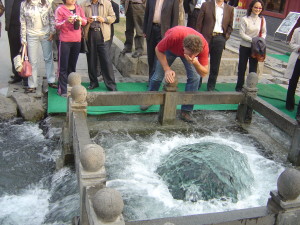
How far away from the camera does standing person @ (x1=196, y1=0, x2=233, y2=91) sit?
6.00 meters

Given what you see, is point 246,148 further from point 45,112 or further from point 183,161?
point 45,112

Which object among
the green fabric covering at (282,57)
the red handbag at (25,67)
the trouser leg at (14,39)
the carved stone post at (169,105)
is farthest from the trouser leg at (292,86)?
the green fabric covering at (282,57)

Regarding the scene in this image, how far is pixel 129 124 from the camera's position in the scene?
5.14 meters

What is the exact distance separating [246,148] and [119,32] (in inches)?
282

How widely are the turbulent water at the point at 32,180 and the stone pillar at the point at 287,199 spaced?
183 cm

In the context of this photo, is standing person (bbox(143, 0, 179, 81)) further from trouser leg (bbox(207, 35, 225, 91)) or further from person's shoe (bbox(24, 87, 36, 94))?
person's shoe (bbox(24, 87, 36, 94))

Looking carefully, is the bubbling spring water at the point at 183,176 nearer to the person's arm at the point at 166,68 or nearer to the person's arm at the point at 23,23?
the person's arm at the point at 166,68

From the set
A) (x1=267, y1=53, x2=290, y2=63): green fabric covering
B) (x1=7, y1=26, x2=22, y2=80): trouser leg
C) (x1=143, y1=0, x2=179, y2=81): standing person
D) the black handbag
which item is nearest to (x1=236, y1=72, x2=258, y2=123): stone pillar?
(x1=143, y1=0, x2=179, y2=81): standing person

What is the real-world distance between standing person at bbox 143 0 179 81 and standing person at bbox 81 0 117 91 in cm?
62

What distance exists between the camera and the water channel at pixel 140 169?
137 inches

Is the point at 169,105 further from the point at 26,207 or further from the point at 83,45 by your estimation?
the point at 26,207

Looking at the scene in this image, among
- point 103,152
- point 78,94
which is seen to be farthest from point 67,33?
point 103,152

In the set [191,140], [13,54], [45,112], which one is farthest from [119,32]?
[191,140]

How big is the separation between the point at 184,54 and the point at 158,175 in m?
1.52
